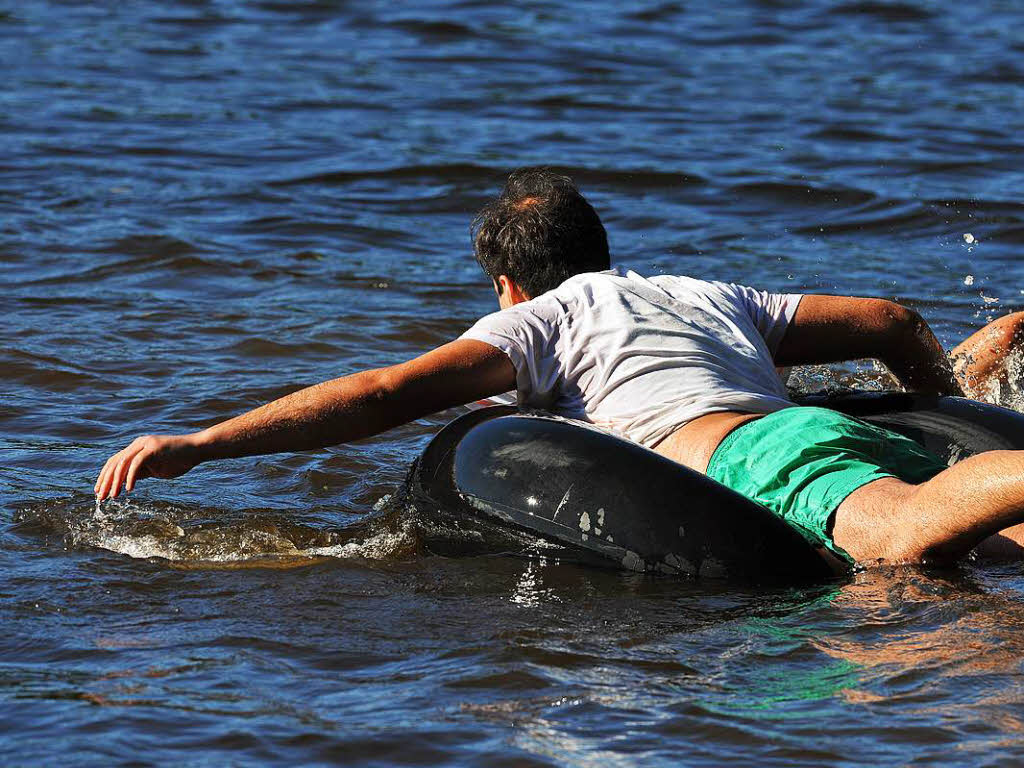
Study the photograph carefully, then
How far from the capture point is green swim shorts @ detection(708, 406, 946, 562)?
492 cm

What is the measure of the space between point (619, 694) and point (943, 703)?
0.83 metres

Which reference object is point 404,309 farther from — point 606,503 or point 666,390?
point 606,503

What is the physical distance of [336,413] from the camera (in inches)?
201

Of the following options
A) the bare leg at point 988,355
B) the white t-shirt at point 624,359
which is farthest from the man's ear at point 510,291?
the bare leg at point 988,355

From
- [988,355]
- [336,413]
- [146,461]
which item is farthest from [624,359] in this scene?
[988,355]

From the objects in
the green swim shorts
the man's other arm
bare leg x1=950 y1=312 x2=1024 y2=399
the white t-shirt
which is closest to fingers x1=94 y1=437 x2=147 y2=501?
the white t-shirt

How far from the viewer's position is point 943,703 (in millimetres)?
3928

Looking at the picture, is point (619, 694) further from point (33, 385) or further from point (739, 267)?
point (739, 267)

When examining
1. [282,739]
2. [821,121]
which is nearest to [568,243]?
[282,739]

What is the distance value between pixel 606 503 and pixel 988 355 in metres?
2.56

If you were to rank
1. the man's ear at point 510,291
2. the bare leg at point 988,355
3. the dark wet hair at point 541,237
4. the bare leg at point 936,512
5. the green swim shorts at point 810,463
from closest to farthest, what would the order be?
the bare leg at point 936,512 → the green swim shorts at point 810,463 → the dark wet hair at point 541,237 → the man's ear at point 510,291 → the bare leg at point 988,355

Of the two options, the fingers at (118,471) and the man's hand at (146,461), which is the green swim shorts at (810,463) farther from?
the fingers at (118,471)

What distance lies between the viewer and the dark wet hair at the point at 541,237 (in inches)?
227

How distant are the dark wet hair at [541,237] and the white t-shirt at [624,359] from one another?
25cm
